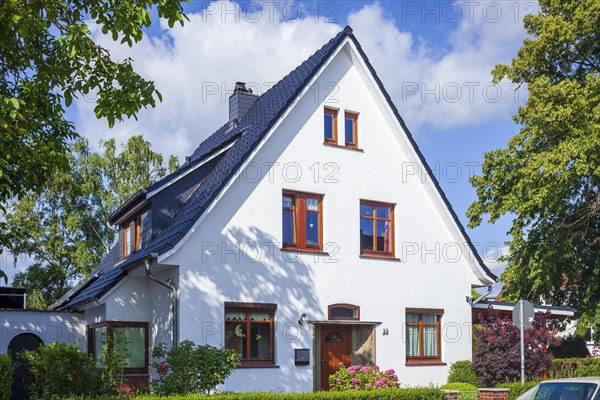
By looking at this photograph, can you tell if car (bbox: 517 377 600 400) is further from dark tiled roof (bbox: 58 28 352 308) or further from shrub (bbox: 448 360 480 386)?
dark tiled roof (bbox: 58 28 352 308)

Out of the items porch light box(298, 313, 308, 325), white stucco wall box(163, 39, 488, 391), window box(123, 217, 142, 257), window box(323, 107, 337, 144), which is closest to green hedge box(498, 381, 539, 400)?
white stucco wall box(163, 39, 488, 391)

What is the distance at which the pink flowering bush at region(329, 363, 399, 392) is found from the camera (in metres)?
18.7

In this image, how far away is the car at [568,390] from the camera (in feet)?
45.2

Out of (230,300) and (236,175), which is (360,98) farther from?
(230,300)

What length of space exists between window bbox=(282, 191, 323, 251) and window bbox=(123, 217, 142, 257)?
4.56 m

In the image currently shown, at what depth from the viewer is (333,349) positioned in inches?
837

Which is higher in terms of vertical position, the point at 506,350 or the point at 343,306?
the point at 343,306

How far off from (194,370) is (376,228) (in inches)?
326

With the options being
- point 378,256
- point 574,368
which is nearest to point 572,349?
point 574,368

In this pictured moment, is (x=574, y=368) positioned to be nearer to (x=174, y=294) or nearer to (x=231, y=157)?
(x=231, y=157)

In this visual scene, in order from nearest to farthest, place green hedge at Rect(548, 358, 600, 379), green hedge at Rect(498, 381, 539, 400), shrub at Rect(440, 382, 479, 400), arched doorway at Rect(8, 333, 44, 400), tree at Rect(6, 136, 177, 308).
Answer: shrub at Rect(440, 382, 479, 400) < green hedge at Rect(498, 381, 539, 400) < arched doorway at Rect(8, 333, 44, 400) < green hedge at Rect(548, 358, 600, 379) < tree at Rect(6, 136, 177, 308)

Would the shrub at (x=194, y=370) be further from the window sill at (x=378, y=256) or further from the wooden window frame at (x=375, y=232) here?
the wooden window frame at (x=375, y=232)

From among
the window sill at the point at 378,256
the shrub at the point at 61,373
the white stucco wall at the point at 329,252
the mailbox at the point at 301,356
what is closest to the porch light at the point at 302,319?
the white stucco wall at the point at 329,252

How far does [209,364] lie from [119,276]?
538 centimetres
